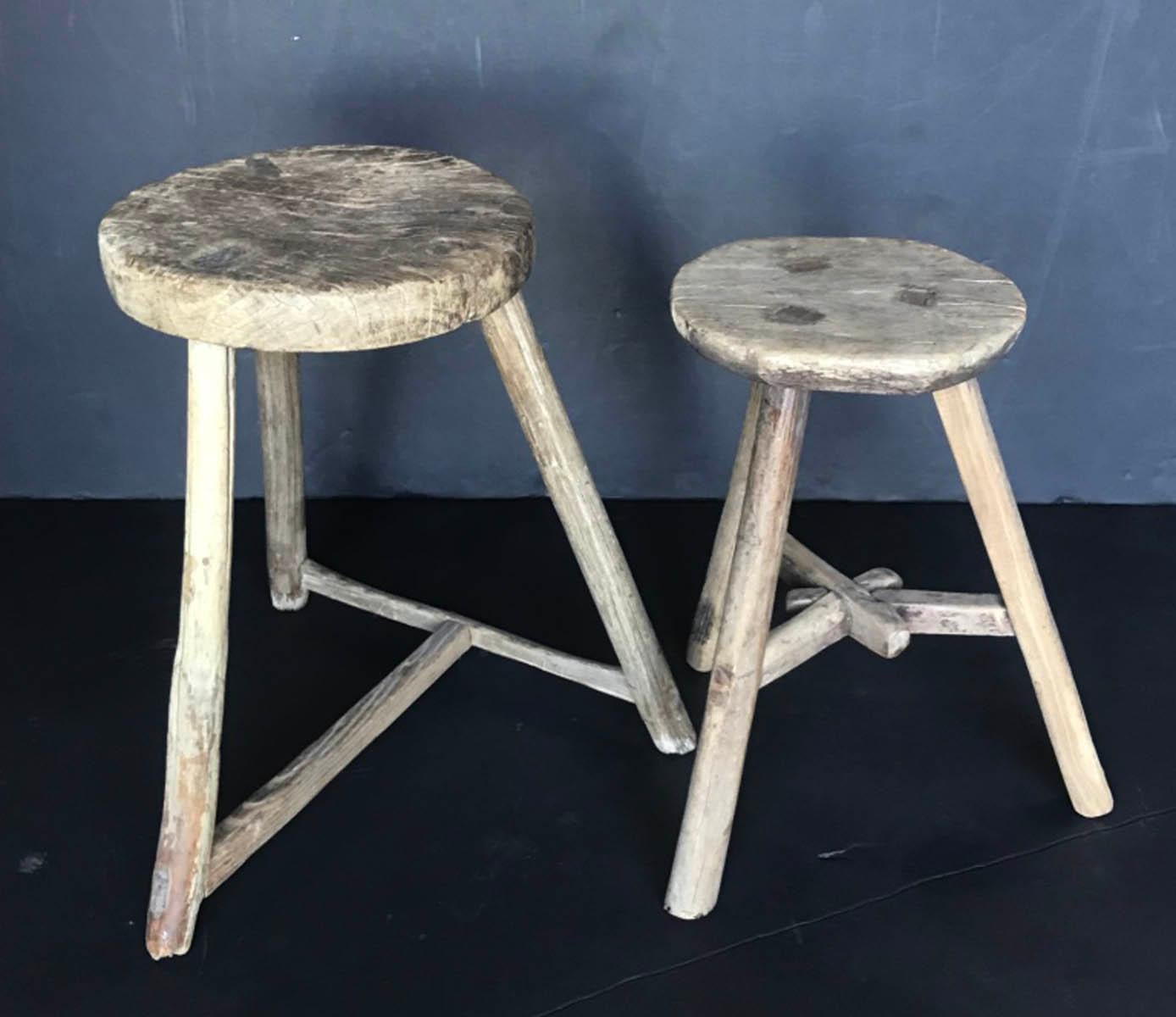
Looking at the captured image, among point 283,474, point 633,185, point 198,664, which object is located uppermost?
point 633,185

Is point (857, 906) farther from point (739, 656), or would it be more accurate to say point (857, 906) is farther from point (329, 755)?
point (329, 755)

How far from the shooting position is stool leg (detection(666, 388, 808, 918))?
154 cm

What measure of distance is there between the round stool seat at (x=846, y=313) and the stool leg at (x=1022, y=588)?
Answer: 0.35 ft

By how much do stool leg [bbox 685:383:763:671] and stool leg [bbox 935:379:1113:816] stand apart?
0.27m

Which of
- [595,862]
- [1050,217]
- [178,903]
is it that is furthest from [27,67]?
[1050,217]

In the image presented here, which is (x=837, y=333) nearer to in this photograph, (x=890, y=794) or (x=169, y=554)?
(x=890, y=794)

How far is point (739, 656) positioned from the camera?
1.59 metres

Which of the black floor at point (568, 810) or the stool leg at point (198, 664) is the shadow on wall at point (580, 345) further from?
the stool leg at point (198, 664)

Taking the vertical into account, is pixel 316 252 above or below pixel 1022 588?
above

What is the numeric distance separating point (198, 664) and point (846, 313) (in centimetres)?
82

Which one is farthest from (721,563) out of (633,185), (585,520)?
(633,185)

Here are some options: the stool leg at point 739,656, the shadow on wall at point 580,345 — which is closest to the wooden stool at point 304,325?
the stool leg at point 739,656

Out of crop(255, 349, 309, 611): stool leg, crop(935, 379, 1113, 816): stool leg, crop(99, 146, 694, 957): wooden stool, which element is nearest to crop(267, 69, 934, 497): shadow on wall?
crop(255, 349, 309, 611): stool leg

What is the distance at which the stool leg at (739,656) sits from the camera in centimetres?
154
